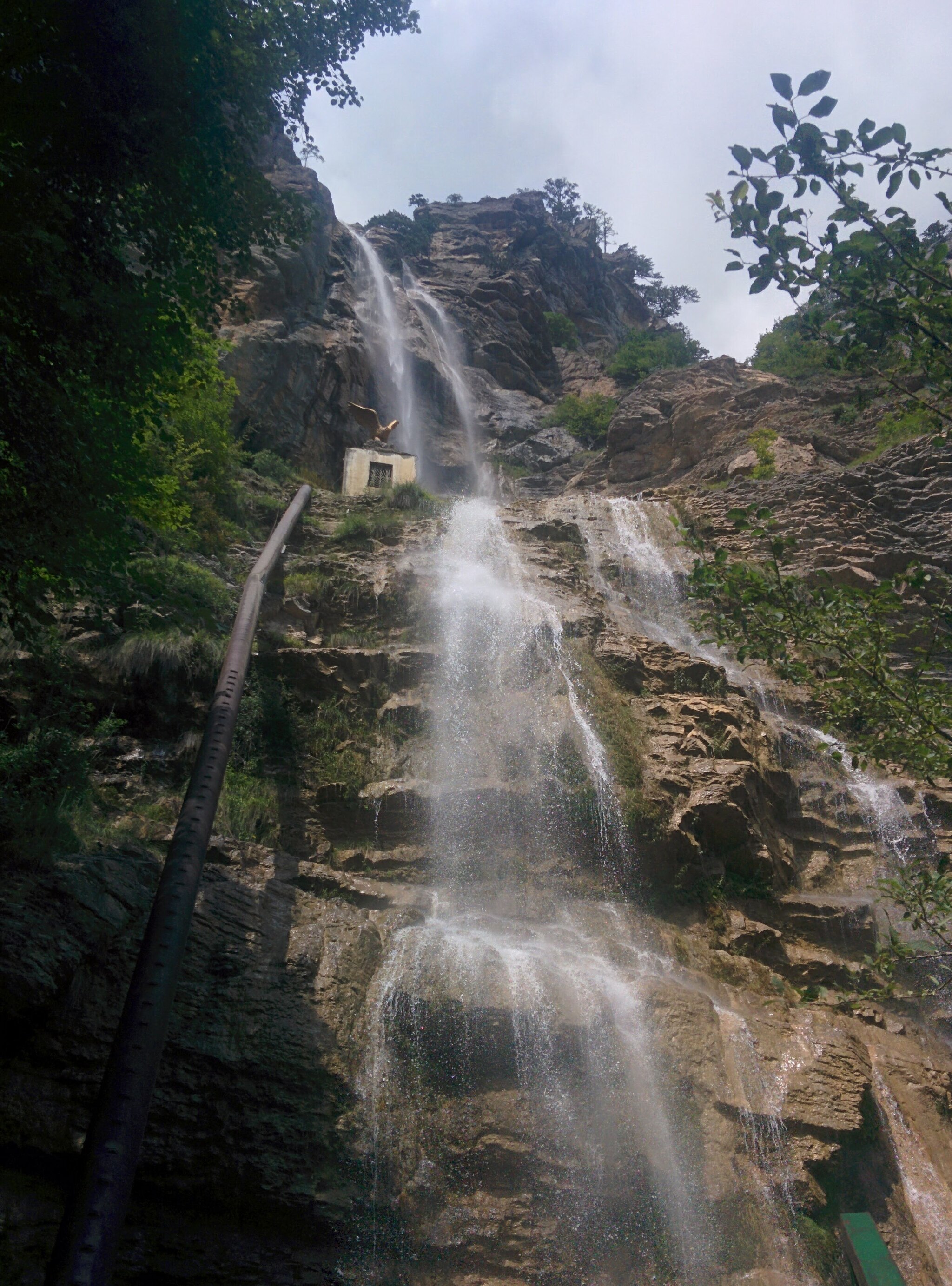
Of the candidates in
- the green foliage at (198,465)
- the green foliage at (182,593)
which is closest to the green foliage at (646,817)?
the green foliage at (182,593)

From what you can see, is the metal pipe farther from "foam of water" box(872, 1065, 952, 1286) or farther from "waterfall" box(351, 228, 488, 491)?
"waterfall" box(351, 228, 488, 491)

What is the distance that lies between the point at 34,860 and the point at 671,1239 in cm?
574

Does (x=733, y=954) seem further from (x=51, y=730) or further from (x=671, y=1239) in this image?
(x=51, y=730)

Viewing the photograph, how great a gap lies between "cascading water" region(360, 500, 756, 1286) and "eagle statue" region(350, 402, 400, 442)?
16.8 meters

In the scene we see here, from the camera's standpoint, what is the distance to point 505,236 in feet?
162

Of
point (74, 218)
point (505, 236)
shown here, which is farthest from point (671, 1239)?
point (505, 236)

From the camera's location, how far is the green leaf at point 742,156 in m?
3.82

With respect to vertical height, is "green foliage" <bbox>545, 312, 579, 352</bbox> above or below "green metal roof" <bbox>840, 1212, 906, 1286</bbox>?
above

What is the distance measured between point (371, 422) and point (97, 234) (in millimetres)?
20988

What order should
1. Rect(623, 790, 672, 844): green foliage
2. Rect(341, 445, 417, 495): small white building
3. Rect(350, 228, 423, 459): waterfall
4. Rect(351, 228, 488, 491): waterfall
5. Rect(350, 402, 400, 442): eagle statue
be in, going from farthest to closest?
Rect(351, 228, 488, 491): waterfall < Rect(350, 228, 423, 459): waterfall < Rect(350, 402, 400, 442): eagle statue < Rect(341, 445, 417, 495): small white building < Rect(623, 790, 672, 844): green foliage

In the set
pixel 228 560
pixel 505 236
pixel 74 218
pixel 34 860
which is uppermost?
pixel 505 236

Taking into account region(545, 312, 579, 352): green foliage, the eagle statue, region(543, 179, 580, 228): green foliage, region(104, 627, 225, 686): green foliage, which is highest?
region(543, 179, 580, 228): green foliage

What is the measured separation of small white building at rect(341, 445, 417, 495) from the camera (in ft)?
73.9

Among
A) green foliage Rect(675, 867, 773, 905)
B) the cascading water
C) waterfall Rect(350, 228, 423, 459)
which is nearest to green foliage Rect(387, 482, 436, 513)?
waterfall Rect(350, 228, 423, 459)
